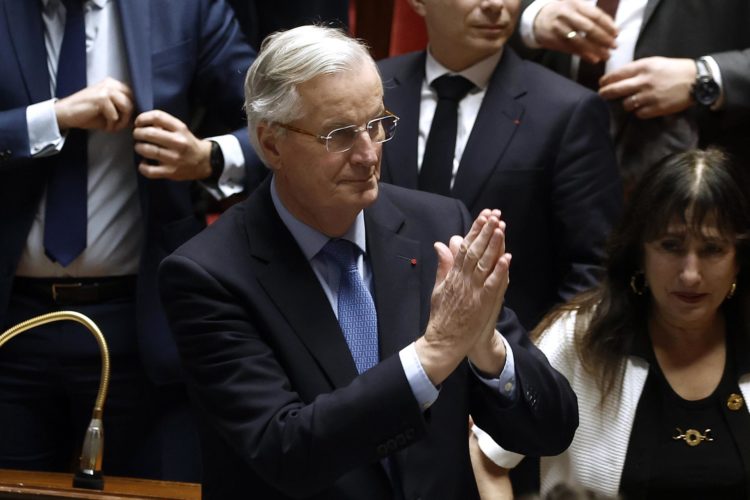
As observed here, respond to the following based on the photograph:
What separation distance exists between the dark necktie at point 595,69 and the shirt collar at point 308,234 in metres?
1.12

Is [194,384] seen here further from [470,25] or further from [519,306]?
[470,25]

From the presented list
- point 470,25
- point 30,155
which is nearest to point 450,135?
point 470,25

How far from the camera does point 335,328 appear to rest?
7.80 feet

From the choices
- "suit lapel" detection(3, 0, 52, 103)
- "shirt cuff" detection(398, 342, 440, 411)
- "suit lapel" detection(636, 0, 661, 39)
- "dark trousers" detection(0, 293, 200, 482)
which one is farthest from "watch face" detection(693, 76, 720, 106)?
"suit lapel" detection(3, 0, 52, 103)

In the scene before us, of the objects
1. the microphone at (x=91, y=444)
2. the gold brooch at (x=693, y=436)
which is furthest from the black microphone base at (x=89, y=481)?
the gold brooch at (x=693, y=436)

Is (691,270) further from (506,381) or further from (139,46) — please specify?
(139,46)

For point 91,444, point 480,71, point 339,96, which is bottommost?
point 91,444

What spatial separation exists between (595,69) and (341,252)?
1.19m

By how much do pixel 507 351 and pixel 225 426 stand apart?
1.64ft

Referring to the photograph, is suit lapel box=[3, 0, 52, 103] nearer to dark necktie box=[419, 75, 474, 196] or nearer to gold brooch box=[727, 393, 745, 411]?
dark necktie box=[419, 75, 474, 196]

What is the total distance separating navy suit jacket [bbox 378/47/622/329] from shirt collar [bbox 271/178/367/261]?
74 cm

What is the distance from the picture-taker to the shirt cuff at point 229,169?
3266mm

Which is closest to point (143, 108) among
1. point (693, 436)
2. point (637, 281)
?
point (637, 281)

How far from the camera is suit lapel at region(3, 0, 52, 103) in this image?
316 cm
